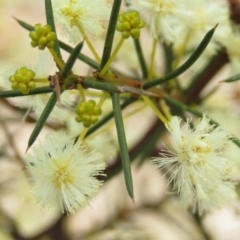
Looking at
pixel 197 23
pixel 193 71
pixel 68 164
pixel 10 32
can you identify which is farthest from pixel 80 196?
pixel 10 32

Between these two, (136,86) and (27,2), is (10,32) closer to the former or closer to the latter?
(27,2)

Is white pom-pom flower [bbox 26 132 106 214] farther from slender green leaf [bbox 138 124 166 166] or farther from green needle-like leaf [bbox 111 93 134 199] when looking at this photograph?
slender green leaf [bbox 138 124 166 166]

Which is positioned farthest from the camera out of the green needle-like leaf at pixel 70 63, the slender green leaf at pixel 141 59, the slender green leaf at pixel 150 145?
the slender green leaf at pixel 150 145

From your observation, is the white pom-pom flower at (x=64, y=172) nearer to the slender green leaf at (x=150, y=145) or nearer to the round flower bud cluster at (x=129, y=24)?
the round flower bud cluster at (x=129, y=24)

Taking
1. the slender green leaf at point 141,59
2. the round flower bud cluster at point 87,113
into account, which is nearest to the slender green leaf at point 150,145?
the slender green leaf at point 141,59

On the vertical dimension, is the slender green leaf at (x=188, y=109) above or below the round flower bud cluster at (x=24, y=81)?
below

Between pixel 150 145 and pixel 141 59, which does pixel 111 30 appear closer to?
pixel 141 59
